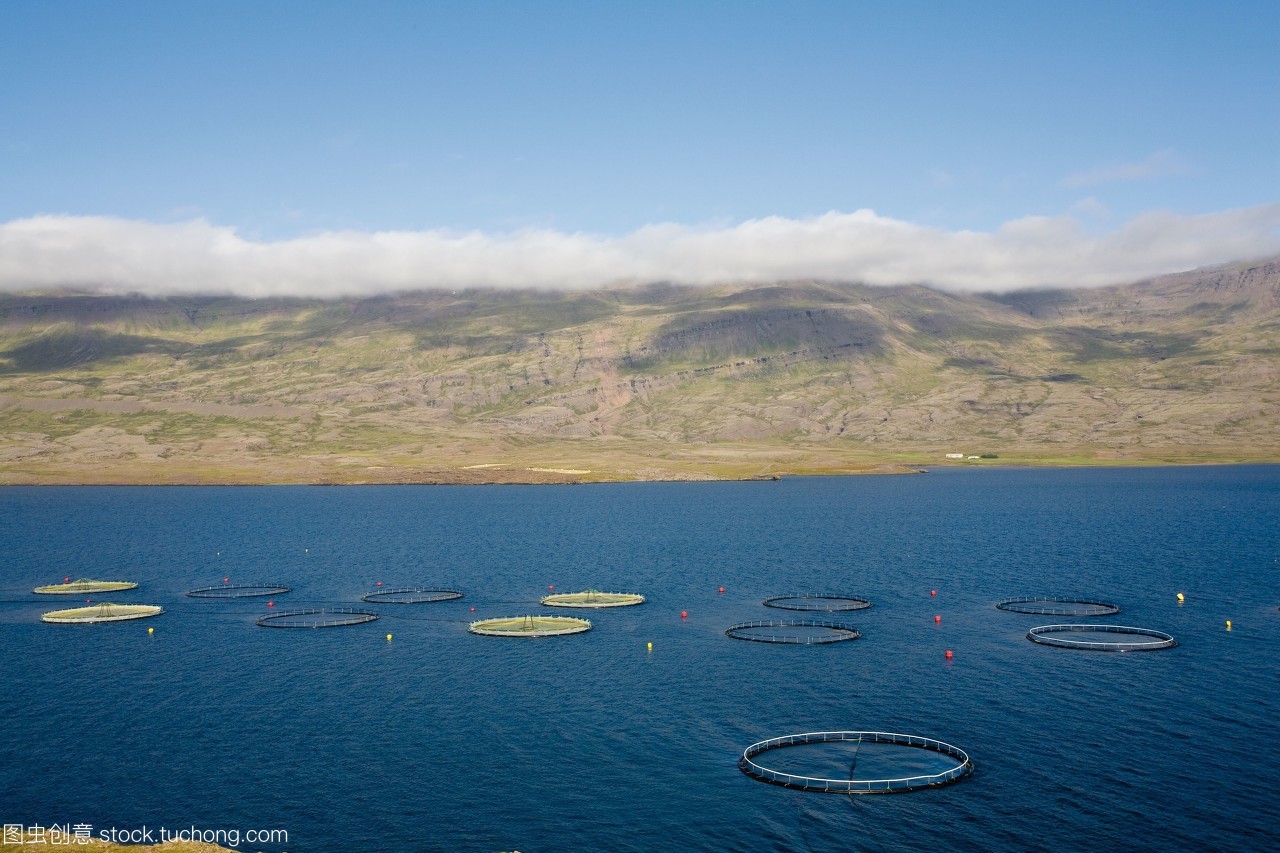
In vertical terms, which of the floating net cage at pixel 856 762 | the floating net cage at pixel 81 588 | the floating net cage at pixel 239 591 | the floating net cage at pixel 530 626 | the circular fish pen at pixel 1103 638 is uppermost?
the floating net cage at pixel 856 762

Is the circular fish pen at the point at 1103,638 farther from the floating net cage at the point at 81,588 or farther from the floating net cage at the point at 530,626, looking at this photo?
the floating net cage at the point at 81,588

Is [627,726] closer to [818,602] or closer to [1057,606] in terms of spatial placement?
[818,602]

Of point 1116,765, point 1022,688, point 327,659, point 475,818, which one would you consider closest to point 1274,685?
point 1022,688

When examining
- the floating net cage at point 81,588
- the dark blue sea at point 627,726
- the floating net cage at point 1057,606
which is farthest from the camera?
the floating net cage at point 81,588

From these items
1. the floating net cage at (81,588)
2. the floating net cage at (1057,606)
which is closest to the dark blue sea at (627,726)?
the floating net cage at (1057,606)

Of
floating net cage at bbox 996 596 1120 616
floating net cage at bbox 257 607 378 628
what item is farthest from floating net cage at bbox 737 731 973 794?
floating net cage at bbox 257 607 378 628
